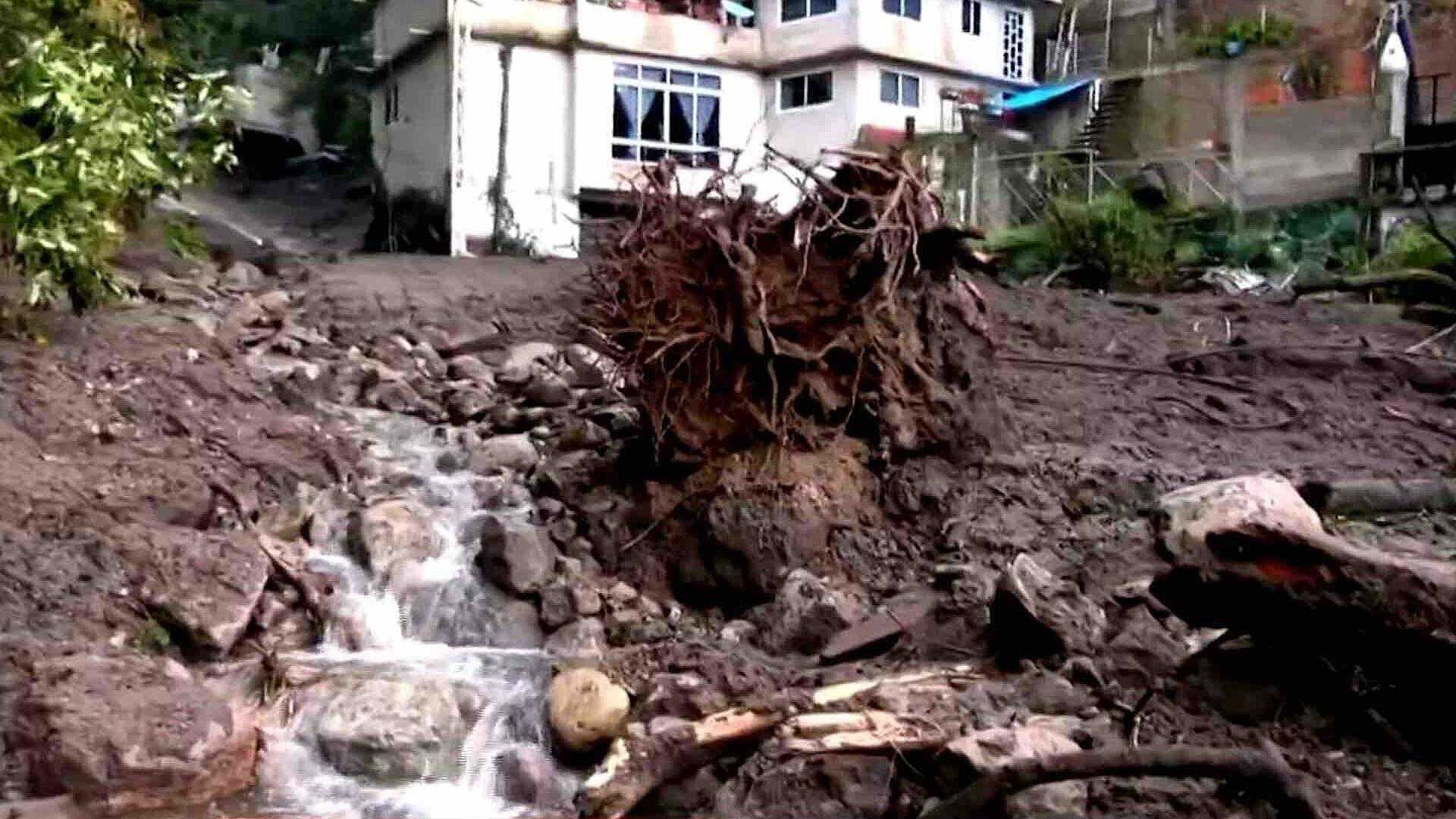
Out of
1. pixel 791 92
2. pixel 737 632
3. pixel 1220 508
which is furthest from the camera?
pixel 791 92

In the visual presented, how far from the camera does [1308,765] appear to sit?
6715 mm

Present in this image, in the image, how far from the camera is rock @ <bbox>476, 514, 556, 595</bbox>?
401 inches

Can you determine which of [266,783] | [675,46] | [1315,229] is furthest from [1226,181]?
[266,783]

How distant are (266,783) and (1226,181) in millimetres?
A: 21085

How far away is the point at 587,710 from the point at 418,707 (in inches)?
38.4

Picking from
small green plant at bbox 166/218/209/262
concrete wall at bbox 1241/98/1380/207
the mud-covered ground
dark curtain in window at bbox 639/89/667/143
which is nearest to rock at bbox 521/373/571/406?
the mud-covered ground

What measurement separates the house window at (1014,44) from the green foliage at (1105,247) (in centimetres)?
1032

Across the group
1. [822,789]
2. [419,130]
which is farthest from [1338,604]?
[419,130]

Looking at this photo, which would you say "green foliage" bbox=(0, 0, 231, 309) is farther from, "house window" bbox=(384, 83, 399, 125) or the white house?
"house window" bbox=(384, 83, 399, 125)

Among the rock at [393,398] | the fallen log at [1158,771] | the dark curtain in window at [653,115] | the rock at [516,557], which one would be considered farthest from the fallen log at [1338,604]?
the dark curtain in window at [653,115]

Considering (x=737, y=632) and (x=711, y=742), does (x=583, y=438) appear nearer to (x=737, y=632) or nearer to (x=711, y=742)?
(x=737, y=632)

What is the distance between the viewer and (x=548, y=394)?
13273mm

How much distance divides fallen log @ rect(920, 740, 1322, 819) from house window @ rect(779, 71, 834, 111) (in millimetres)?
22637

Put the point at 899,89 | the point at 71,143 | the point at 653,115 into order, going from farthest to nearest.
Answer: the point at 899,89 → the point at 653,115 → the point at 71,143
